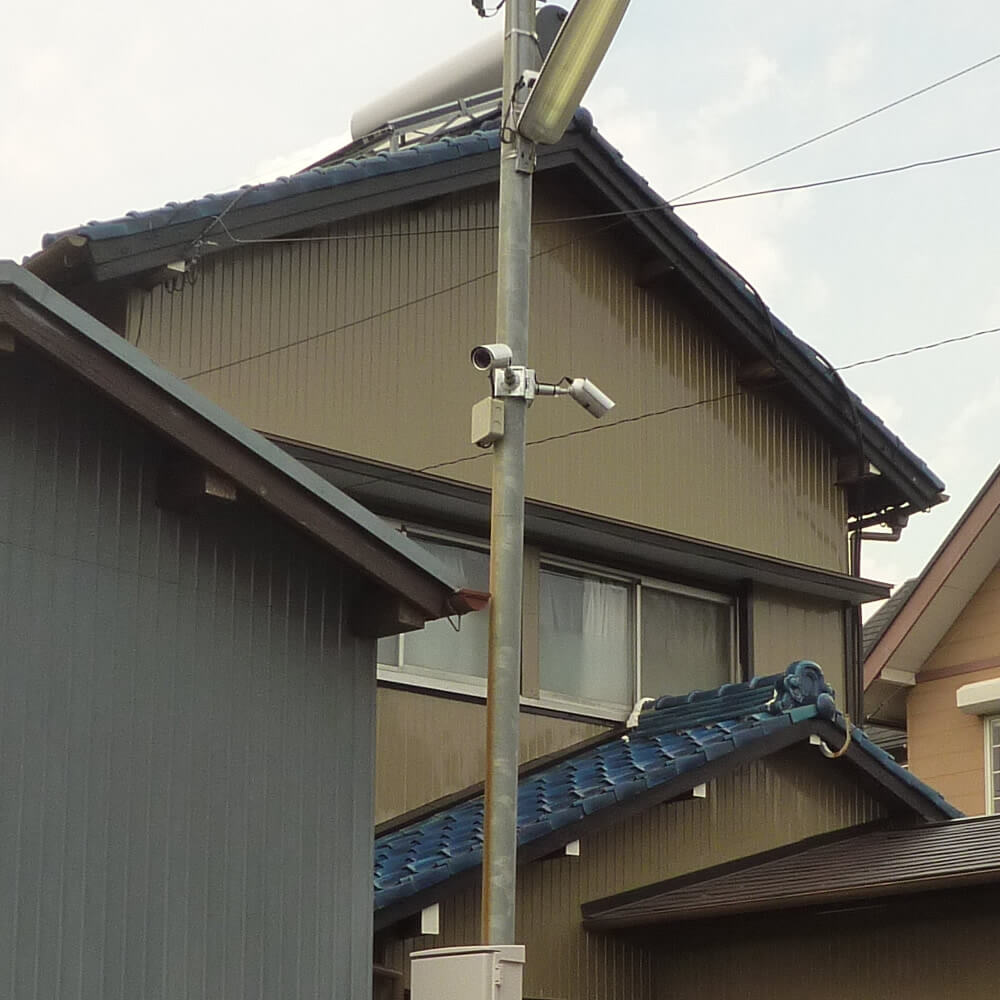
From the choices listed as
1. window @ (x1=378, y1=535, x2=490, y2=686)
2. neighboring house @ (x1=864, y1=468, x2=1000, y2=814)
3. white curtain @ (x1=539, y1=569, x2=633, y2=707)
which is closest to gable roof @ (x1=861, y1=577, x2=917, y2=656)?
neighboring house @ (x1=864, y1=468, x2=1000, y2=814)

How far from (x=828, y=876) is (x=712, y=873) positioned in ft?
3.80

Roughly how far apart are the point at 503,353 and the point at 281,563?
2081mm

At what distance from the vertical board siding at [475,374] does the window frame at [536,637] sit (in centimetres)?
52

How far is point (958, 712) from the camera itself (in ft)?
75.3

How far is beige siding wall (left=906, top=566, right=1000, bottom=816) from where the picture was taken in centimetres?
2264

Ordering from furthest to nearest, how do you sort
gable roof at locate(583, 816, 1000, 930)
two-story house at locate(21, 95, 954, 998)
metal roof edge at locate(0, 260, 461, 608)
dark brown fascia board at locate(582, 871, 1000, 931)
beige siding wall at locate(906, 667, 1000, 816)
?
beige siding wall at locate(906, 667, 1000, 816), two-story house at locate(21, 95, 954, 998), gable roof at locate(583, 816, 1000, 930), dark brown fascia board at locate(582, 871, 1000, 931), metal roof edge at locate(0, 260, 461, 608)

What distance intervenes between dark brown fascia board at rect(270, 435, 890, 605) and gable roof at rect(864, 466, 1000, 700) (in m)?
5.06

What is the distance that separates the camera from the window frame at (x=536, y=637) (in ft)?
47.2

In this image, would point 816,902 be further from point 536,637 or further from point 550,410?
point 550,410

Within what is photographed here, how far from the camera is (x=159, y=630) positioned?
33.3 feet

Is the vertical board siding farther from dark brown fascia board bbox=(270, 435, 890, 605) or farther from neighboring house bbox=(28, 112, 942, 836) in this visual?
dark brown fascia board bbox=(270, 435, 890, 605)

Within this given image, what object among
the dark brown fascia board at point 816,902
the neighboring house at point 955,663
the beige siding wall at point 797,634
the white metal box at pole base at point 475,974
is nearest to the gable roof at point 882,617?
the neighboring house at point 955,663

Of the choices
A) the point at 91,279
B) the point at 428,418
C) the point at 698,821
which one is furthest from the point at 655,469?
the point at 91,279

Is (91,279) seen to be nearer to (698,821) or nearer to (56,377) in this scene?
(56,377)
